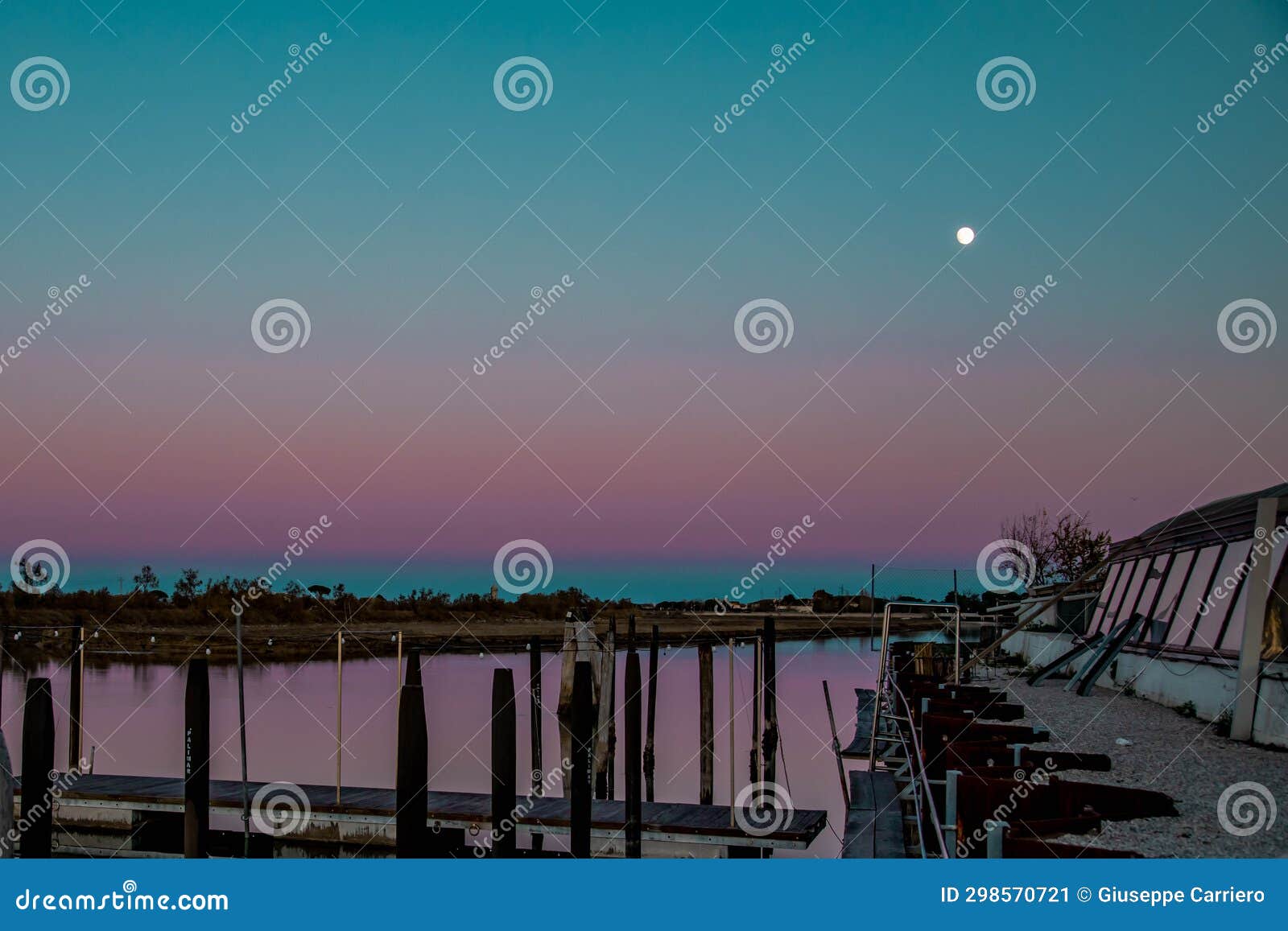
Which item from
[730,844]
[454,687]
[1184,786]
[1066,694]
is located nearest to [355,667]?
[454,687]

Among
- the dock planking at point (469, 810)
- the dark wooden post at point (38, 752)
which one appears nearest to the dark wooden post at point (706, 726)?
the dock planking at point (469, 810)

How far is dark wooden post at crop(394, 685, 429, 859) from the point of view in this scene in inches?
342

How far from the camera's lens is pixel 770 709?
19734mm

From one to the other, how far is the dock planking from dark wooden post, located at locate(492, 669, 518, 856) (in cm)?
159

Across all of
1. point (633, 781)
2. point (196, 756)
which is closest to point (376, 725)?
point (633, 781)

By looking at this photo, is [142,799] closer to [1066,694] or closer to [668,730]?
[1066,694]

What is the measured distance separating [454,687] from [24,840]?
33.0 meters

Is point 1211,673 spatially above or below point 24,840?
above

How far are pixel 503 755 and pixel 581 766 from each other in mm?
954

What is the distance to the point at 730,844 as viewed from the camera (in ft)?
39.5

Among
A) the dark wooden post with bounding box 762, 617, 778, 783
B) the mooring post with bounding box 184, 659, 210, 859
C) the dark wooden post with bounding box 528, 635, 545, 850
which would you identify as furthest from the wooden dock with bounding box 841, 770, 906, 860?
the dark wooden post with bounding box 528, 635, 545, 850

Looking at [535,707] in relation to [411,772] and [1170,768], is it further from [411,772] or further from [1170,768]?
[1170,768]

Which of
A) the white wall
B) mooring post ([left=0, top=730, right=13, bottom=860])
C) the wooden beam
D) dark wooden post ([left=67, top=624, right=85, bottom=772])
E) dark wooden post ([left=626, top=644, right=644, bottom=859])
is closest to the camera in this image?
mooring post ([left=0, top=730, right=13, bottom=860])

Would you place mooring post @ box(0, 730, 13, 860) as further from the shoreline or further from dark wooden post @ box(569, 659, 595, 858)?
the shoreline
